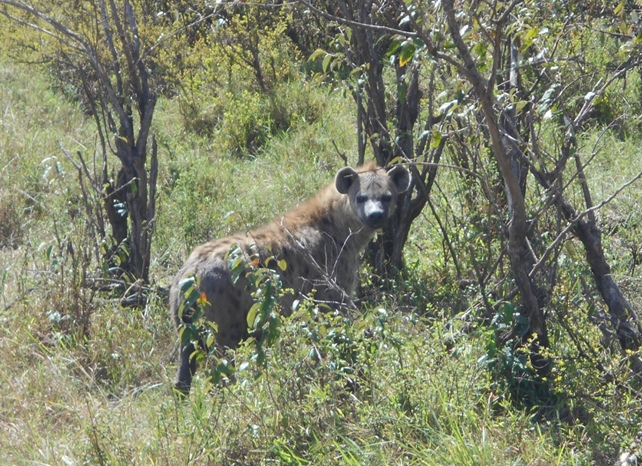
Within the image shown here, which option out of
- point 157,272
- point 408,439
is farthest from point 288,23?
point 408,439

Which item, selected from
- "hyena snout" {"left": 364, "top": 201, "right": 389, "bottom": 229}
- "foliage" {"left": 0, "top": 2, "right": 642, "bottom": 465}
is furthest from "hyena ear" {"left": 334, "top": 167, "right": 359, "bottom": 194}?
"foliage" {"left": 0, "top": 2, "right": 642, "bottom": 465}

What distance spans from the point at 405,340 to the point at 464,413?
53 centimetres

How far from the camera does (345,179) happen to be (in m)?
5.14

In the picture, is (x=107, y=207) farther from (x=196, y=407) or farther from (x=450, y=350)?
(x=450, y=350)

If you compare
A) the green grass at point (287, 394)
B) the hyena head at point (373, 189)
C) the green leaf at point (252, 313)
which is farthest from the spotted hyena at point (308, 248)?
the green leaf at point (252, 313)

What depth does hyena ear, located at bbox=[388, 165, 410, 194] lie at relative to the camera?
5.21 m

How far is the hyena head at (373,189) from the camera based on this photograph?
499 cm

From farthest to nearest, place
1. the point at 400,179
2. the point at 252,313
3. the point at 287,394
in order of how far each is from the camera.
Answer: the point at 400,179 → the point at 287,394 → the point at 252,313

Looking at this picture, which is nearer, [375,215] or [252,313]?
[252,313]

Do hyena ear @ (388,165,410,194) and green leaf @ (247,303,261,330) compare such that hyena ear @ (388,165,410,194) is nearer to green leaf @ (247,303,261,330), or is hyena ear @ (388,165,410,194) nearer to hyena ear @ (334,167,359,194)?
hyena ear @ (334,167,359,194)

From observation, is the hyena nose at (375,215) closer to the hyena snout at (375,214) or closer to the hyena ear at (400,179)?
the hyena snout at (375,214)

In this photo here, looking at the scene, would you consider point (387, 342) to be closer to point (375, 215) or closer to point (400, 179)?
point (375, 215)

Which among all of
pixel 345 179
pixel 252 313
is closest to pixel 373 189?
pixel 345 179

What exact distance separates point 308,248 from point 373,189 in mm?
526
